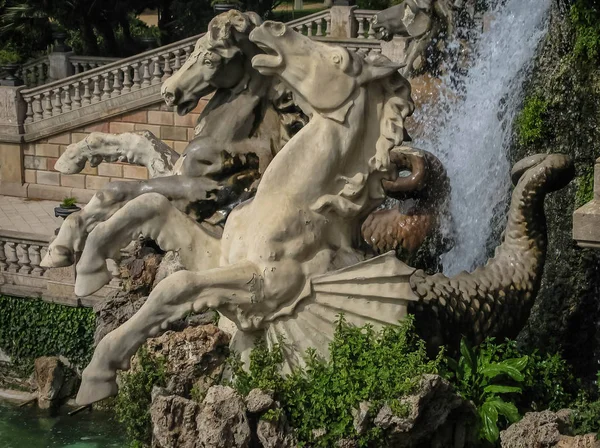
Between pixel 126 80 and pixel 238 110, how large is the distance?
38.8 feet

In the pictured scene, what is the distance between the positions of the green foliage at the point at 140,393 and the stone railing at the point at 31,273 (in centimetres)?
675

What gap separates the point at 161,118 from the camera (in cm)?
2198

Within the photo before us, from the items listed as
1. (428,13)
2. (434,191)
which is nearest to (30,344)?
(428,13)

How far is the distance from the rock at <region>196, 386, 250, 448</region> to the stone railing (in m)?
7.56

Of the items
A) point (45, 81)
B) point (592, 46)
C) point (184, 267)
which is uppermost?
point (592, 46)

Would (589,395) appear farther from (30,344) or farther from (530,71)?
(30,344)

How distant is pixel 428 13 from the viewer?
15.5 metres

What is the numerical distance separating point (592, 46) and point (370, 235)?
2.49 m

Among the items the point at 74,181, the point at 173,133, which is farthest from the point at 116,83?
the point at 74,181

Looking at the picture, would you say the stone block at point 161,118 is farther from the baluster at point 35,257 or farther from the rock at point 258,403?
the rock at point 258,403

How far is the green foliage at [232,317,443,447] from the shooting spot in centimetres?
920

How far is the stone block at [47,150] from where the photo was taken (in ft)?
74.7

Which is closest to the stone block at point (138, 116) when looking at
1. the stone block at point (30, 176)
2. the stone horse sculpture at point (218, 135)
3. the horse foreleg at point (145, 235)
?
the stone block at point (30, 176)

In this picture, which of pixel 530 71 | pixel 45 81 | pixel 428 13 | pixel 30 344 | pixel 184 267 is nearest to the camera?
pixel 184 267
